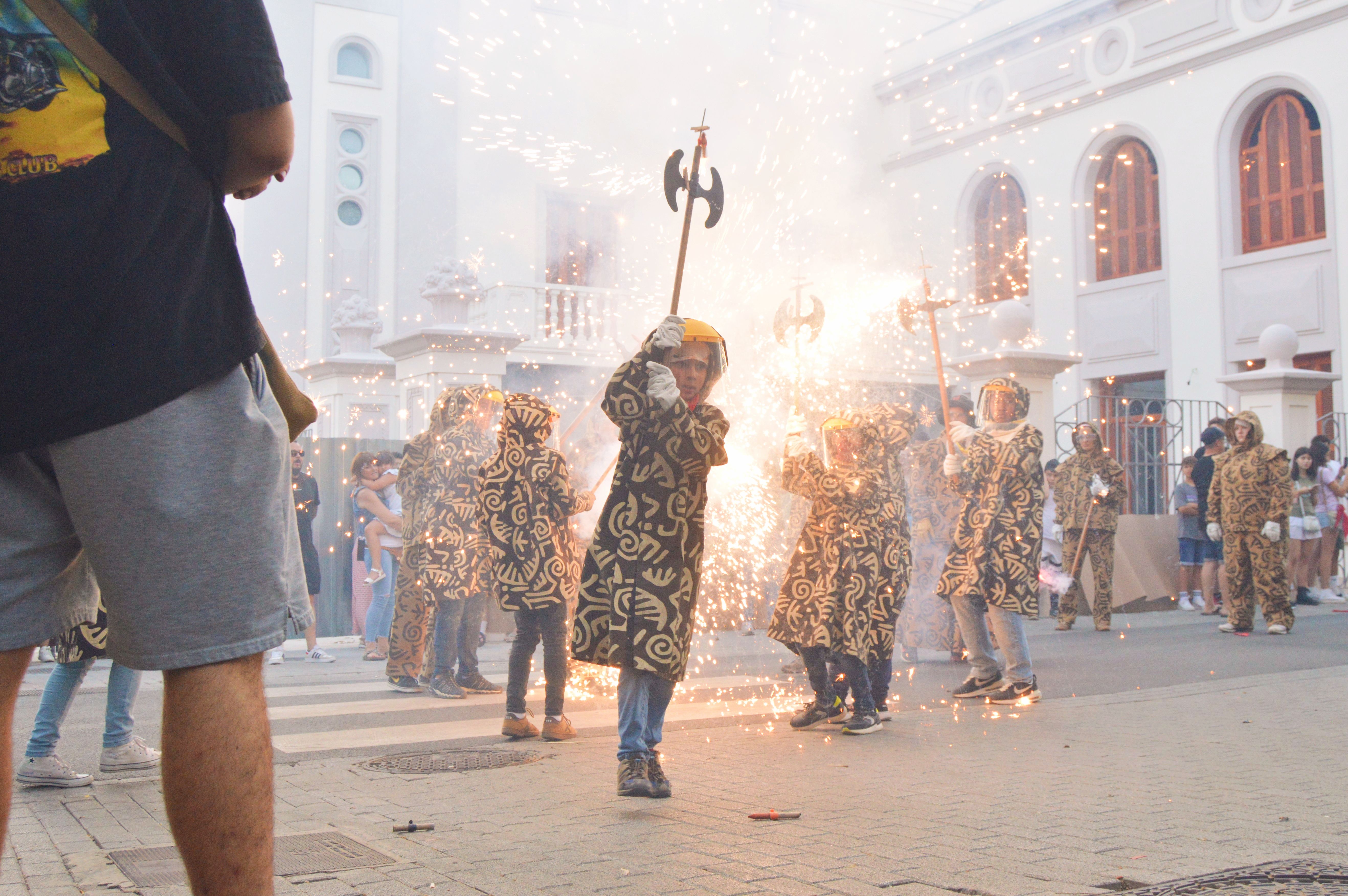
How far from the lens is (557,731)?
244 inches

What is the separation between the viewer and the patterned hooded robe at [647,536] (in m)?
4.77

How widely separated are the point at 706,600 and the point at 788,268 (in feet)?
30.5

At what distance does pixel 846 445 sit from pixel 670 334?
230 cm

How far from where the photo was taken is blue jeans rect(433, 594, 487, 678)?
26.0 ft

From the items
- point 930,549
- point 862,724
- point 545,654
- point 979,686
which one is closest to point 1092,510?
point 930,549

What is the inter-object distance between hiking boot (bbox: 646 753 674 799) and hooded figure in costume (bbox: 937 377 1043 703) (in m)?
3.44

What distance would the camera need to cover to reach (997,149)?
76.0 feet

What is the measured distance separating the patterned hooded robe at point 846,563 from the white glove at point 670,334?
2.02 metres

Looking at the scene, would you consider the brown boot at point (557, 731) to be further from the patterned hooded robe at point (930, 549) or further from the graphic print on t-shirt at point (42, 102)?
the graphic print on t-shirt at point (42, 102)

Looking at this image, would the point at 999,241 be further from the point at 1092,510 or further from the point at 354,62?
the point at 354,62

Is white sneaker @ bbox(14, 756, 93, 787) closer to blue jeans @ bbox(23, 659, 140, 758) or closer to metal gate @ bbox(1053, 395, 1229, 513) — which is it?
blue jeans @ bbox(23, 659, 140, 758)

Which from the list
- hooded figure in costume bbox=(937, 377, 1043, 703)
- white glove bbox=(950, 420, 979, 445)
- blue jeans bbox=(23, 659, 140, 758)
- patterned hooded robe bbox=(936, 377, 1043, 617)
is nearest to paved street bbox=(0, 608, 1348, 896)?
blue jeans bbox=(23, 659, 140, 758)

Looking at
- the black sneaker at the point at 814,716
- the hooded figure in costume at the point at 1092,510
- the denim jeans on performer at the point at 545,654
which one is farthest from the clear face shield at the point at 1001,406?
the hooded figure in costume at the point at 1092,510

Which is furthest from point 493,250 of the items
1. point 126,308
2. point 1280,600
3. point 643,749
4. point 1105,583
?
point 126,308
